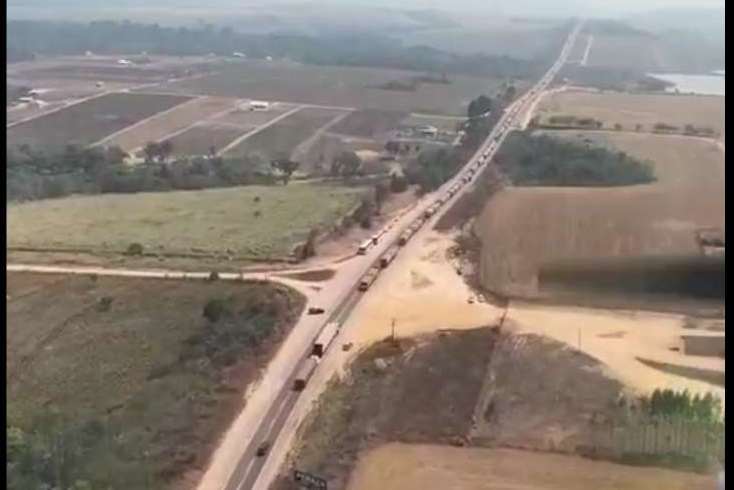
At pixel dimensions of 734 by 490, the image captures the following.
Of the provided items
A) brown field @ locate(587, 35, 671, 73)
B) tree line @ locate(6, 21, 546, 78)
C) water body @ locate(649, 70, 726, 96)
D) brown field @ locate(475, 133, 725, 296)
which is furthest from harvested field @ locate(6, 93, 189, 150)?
water body @ locate(649, 70, 726, 96)

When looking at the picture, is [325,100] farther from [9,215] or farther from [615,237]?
[9,215]

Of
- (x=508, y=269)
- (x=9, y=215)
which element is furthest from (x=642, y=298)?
(x=9, y=215)

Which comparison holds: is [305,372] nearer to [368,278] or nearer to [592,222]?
[368,278]

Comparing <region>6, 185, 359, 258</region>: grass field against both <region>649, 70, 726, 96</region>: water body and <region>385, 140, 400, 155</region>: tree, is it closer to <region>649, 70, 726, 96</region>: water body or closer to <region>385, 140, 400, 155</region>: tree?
<region>385, 140, 400, 155</region>: tree

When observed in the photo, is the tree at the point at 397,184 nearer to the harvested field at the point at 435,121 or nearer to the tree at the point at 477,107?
the harvested field at the point at 435,121

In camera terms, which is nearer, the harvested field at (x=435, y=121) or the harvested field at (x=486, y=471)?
the harvested field at (x=486, y=471)

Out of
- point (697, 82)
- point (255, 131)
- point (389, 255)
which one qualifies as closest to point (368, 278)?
point (389, 255)

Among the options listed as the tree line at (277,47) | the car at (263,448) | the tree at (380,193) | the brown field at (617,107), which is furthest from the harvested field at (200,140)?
the car at (263,448)
